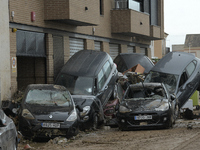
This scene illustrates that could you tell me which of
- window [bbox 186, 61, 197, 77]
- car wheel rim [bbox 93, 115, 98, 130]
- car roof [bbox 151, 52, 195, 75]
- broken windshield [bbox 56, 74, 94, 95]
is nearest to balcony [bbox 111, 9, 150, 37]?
car roof [bbox 151, 52, 195, 75]

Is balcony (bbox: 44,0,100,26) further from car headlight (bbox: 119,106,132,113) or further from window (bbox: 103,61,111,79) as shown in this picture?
car headlight (bbox: 119,106,132,113)

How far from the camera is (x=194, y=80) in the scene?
18641mm

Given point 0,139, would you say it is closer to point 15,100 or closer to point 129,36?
point 15,100

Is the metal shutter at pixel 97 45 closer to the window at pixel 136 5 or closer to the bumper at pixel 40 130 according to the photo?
the window at pixel 136 5

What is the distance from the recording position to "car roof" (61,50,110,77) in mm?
17156

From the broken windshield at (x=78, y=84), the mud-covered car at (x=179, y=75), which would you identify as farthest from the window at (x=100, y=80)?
the mud-covered car at (x=179, y=75)

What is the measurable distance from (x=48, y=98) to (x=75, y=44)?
9.66 m

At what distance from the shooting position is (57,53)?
20766 mm

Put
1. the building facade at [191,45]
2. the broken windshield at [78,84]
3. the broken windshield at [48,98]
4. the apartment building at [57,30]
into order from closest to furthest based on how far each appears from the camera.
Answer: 1. the broken windshield at [48,98]
2. the broken windshield at [78,84]
3. the apartment building at [57,30]
4. the building facade at [191,45]

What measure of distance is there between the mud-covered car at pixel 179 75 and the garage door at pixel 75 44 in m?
Result: 4.62

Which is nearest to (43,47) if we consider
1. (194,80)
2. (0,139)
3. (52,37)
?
(52,37)

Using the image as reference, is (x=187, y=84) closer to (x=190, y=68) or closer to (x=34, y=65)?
(x=190, y=68)

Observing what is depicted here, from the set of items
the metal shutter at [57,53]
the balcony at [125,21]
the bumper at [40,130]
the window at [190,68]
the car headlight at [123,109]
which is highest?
the balcony at [125,21]

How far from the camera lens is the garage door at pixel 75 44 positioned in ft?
72.9
